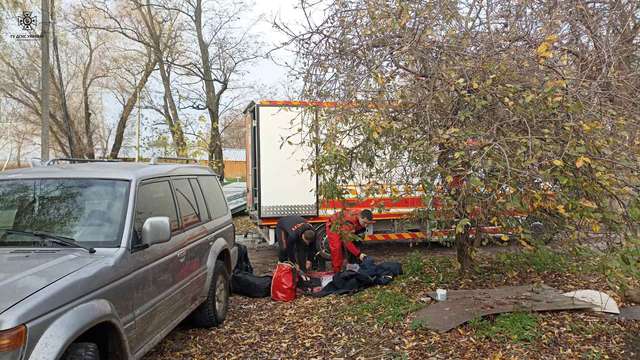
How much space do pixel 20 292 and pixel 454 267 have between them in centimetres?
565

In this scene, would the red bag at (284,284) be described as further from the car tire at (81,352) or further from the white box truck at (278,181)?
the car tire at (81,352)

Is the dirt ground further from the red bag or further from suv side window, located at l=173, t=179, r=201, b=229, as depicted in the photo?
suv side window, located at l=173, t=179, r=201, b=229

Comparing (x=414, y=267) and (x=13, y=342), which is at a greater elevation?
(x=13, y=342)

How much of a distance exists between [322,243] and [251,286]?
2.44 m

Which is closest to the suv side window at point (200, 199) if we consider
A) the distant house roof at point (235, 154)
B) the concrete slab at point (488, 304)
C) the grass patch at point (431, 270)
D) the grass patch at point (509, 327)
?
the concrete slab at point (488, 304)

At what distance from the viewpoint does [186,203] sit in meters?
5.09

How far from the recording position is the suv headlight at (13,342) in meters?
2.48

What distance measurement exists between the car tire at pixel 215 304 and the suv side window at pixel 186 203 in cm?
72

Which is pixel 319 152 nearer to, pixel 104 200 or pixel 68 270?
pixel 104 200

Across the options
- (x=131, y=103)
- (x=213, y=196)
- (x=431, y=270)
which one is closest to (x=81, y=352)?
(x=213, y=196)

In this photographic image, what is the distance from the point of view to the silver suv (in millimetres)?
2750

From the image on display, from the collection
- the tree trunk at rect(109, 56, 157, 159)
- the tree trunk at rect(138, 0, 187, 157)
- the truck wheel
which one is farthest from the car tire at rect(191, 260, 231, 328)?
the tree trunk at rect(109, 56, 157, 159)

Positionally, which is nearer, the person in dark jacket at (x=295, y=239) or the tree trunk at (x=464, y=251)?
the tree trunk at (x=464, y=251)

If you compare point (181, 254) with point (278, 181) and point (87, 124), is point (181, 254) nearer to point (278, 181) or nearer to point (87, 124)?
point (278, 181)
